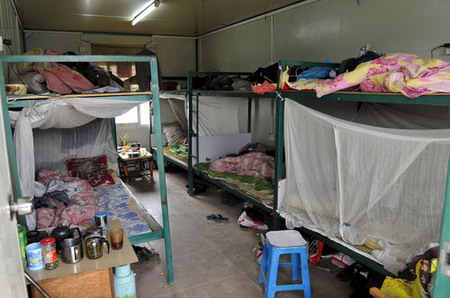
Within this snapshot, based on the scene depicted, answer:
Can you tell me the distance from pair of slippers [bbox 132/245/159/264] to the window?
4.66m

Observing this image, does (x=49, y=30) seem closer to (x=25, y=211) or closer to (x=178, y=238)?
(x=178, y=238)

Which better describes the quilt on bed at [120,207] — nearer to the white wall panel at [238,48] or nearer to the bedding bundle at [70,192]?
the bedding bundle at [70,192]

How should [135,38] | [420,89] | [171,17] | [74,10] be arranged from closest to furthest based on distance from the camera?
[420,89] < [74,10] < [171,17] < [135,38]

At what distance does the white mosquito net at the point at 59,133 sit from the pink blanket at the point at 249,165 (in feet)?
5.53

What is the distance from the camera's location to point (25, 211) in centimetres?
102

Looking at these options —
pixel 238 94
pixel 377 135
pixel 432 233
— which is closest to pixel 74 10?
pixel 238 94

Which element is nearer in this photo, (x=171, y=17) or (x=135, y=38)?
(x=171, y=17)

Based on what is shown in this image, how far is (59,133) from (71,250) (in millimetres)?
3160

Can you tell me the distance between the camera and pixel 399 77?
7.31 ft

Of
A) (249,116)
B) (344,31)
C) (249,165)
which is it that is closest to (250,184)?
(249,165)

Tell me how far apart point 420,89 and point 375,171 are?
714mm

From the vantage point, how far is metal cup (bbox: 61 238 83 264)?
1931mm

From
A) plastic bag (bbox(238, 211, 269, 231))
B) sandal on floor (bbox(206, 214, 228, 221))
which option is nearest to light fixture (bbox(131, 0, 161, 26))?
sandal on floor (bbox(206, 214, 228, 221))

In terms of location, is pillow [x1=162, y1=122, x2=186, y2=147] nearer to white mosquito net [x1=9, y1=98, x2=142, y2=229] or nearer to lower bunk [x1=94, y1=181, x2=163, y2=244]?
white mosquito net [x1=9, y1=98, x2=142, y2=229]
